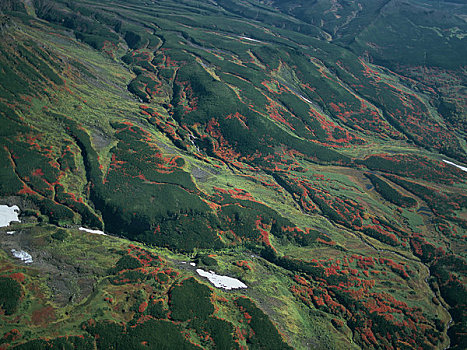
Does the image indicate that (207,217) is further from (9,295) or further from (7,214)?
(9,295)

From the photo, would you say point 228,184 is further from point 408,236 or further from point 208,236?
point 408,236

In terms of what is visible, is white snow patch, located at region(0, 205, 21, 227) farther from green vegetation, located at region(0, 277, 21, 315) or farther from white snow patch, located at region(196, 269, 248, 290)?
white snow patch, located at region(196, 269, 248, 290)

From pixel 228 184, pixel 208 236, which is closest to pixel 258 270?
pixel 208 236

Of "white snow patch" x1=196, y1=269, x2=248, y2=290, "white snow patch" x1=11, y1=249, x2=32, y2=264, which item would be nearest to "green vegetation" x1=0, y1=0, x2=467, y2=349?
"white snow patch" x1=11, y1=249, x2=32, y2=264

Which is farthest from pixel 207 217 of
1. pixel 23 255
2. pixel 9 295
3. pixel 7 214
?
pixel 9 295

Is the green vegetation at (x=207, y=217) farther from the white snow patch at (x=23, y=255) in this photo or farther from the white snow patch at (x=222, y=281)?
the white snow patch at (x=222, y=281)

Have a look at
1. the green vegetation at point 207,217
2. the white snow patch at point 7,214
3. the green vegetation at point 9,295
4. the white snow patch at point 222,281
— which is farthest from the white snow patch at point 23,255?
the white snow patch at point 222,281
